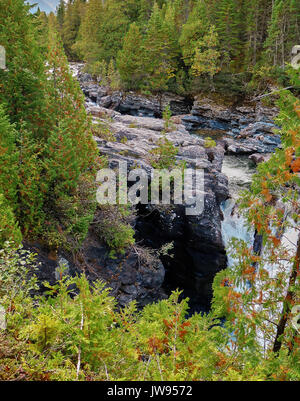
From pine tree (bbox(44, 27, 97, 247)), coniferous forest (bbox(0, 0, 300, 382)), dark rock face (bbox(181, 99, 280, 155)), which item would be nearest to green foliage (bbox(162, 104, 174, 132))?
coniferous forest (bbox(0, 0, 300, 382))

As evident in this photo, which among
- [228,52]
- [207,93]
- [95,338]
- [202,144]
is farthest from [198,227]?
[228,52]

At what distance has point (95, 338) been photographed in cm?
344

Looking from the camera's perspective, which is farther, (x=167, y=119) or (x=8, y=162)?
(x=167, y=119)

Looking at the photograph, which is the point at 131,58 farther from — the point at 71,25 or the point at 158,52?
the point at 71,25

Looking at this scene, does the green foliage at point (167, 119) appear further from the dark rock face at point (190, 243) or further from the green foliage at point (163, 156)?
the dark rock face at point (190, 243)

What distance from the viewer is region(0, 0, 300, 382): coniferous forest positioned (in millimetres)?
3570

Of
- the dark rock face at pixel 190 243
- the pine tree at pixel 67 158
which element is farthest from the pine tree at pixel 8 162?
the dark rock face at pixel 190 243

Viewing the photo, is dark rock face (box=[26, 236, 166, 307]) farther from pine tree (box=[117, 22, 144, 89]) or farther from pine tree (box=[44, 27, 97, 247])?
pine tree (box=[117, 22, 144, 89])

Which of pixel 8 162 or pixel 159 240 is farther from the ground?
pixel 8 162

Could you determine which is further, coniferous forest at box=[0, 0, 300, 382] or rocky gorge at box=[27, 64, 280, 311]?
rocky gorge at box=[27, 64, 280, 311]

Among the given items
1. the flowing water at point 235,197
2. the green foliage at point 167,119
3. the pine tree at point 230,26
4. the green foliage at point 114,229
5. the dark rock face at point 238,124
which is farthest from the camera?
the pine tree at point 230,26

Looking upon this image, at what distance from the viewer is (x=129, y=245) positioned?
11969 millimetres

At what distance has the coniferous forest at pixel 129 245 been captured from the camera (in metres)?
3.57


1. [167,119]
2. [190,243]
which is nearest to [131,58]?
[167,119]
